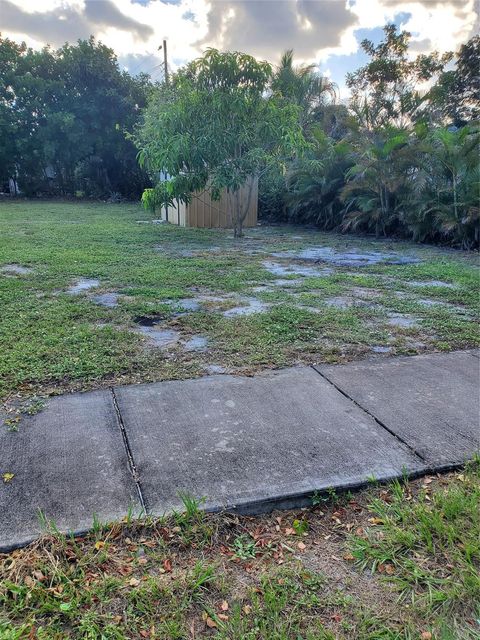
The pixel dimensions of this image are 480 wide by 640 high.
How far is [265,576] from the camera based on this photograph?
1.13m

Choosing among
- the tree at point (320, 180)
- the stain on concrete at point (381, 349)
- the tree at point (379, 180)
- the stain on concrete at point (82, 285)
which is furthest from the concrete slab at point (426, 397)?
the tree at point (320, 180)

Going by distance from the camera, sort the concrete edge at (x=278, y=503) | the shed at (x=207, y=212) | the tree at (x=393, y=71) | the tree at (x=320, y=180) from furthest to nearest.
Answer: the tree at (x=393, y=71) < the shed at (x=207, y=212) < the tree at (x=320, y=180) < the concrete edge at (x=278, y=503)

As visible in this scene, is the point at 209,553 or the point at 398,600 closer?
the point at 398,600

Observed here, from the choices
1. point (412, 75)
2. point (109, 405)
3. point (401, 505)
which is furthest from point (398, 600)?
point (412, 75)

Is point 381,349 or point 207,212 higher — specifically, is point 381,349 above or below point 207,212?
below

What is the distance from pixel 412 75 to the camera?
619 inches

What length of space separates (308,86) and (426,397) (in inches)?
594

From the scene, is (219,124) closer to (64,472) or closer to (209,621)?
(64,472)

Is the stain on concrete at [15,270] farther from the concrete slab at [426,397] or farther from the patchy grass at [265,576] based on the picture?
the patchy grass at [265,576]

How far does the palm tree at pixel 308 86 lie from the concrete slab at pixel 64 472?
553 inches

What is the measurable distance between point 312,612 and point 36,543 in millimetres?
729

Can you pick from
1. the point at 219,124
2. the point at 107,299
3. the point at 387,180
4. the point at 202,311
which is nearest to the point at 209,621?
the point at 202,311

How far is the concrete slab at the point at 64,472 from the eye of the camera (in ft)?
4.15

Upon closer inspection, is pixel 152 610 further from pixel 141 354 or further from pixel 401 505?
pixel 141 354
